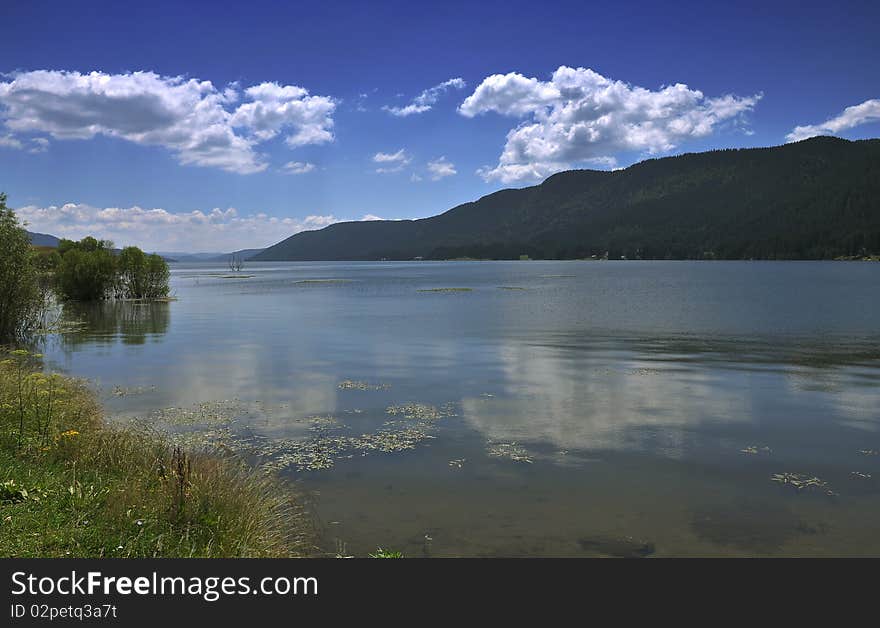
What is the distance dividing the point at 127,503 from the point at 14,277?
115 ft

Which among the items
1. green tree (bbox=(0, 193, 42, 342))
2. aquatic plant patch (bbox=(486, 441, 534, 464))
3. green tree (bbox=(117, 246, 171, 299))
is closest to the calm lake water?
aquatic plant patch (bbox=(486, 441, 534, 464))

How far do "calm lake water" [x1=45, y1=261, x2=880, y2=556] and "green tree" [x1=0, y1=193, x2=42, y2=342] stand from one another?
9.96ft

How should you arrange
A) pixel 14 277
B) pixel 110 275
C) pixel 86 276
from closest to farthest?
pixel 14 277 < pixel 86 276 < pixel 110 275

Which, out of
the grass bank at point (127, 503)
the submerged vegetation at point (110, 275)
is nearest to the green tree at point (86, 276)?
the submerged vegetation at point (110, 275)

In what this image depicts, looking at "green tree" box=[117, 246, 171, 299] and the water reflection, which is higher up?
"green tree" box=[117, 246, 171, 299]

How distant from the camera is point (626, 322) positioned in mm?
50281

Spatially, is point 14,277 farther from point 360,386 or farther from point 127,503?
point 127,503

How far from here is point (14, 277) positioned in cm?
3769

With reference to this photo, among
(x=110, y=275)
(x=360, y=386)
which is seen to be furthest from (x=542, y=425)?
(x=110, y=275)

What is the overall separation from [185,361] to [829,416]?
29088 mm

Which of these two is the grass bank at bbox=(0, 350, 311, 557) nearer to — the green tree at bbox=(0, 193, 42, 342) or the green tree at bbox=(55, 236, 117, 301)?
the green tree at bbox=(0, 193, 42, 342)

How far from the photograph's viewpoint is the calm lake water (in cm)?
1185
